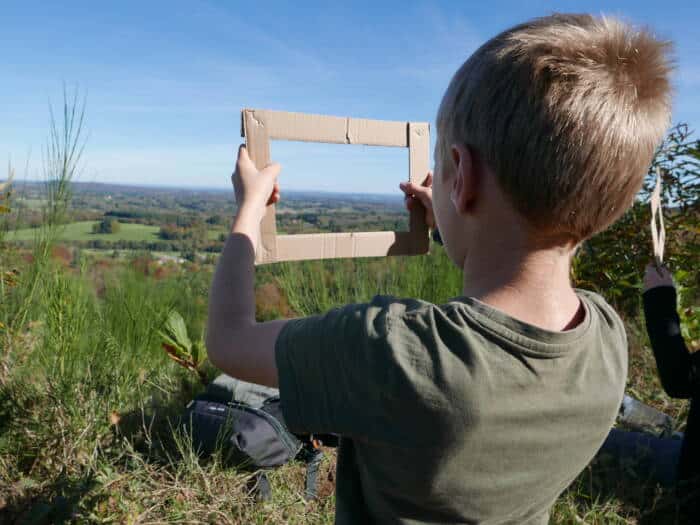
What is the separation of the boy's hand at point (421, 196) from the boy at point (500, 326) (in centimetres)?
74

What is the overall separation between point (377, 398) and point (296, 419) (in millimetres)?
134

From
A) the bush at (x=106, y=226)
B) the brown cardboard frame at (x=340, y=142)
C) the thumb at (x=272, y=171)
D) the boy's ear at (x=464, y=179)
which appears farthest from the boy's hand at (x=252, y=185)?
the bush at (x=106, y=226)

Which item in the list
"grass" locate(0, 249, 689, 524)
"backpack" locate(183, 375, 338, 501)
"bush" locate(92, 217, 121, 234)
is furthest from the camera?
"bush" locate(92, 217, 121, 234)

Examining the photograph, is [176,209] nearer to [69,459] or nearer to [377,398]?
[69,459]

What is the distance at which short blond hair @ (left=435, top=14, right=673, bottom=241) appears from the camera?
0.78 metres

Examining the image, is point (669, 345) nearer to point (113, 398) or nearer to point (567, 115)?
point (567, 115)

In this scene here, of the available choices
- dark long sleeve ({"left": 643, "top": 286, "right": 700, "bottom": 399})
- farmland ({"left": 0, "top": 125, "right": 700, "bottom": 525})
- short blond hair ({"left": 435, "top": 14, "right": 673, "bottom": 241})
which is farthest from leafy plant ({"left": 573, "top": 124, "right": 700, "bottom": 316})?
short blond hair ({"left": 435, "top": 14, "right": 673, "bottom": 241})

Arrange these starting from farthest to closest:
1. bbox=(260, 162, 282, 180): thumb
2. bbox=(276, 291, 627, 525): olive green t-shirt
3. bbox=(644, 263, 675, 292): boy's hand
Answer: bbox=(644, 263, 675, 292): boy's hand → bbox=(260, 162, 282, 180): thumb → bbox=(276, 291, 627, 525): olive green t-shirt

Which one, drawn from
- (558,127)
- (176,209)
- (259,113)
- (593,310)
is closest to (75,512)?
(259,113)

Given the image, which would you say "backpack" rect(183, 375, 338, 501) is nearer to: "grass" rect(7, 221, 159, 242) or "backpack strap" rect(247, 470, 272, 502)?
"backpack strap" rect(247, 470, 272, 502)

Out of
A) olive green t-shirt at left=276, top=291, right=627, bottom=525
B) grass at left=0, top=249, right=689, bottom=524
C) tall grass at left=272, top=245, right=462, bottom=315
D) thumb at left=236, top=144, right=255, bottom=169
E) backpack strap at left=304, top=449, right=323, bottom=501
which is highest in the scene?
thumb at left=236, top=144, right=255, bottom=169

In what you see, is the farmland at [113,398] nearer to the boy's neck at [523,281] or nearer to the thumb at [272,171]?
the thumb at [272,171]

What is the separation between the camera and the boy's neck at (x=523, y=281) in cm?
83

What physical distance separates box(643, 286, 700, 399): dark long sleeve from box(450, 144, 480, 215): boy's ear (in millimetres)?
1273
